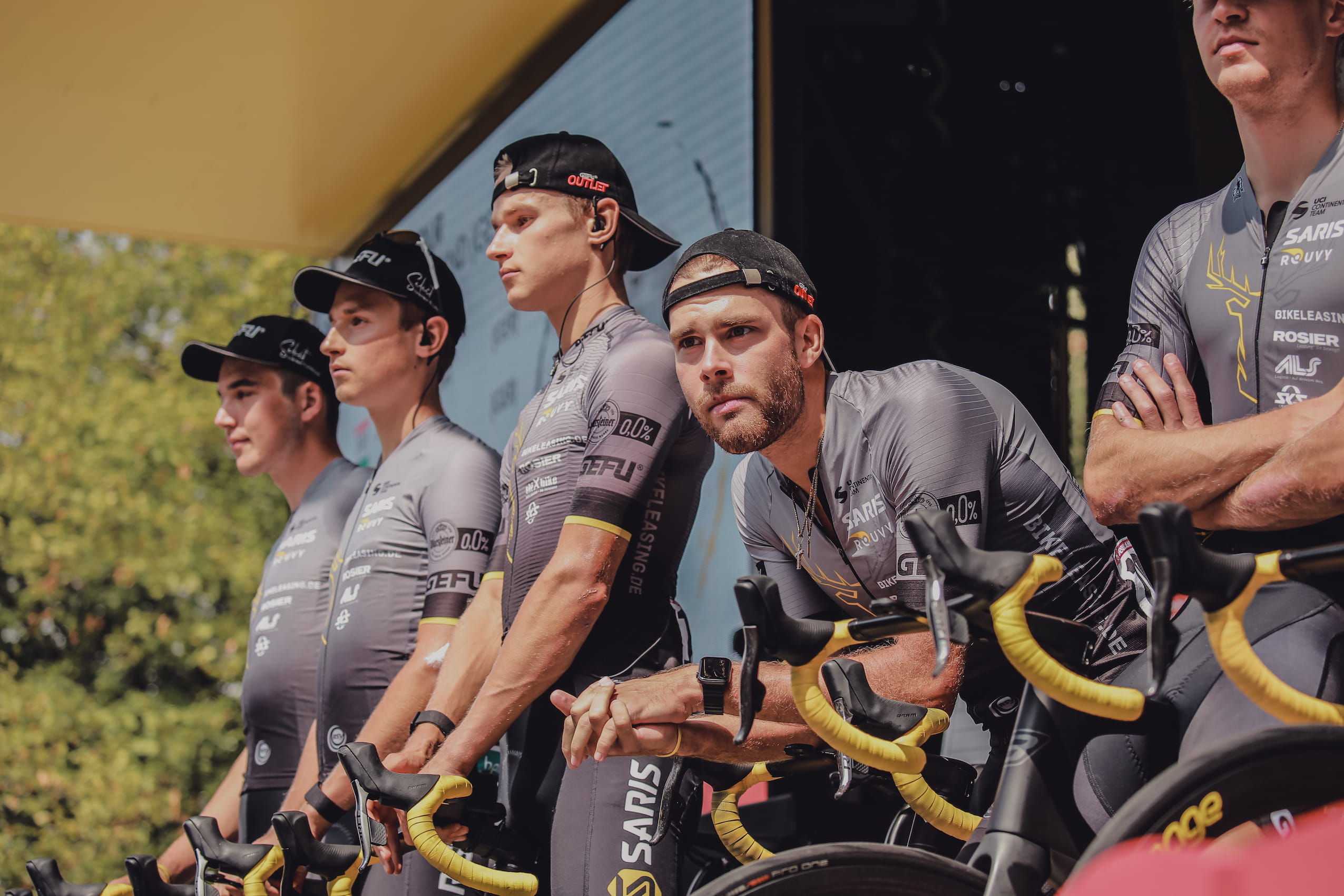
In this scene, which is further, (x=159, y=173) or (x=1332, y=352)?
(x=159, y=173)

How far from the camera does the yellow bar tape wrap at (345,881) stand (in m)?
2.98

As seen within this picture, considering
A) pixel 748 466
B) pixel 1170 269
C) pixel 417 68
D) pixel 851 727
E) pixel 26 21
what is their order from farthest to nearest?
pixel 417 68 → pixel 26 21 → pixel 748 466 → pixel 1170 269 → pixel 851 727

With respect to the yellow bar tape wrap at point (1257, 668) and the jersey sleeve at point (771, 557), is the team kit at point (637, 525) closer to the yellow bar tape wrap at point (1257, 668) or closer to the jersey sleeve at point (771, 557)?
the jersey sleeve at point (771, 557)

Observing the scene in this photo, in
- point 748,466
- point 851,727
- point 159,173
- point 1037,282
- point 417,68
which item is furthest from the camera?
point 159,173

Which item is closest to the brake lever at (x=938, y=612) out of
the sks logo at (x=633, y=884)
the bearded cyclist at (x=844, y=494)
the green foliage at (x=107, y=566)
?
the bearded cyclist at (x=844, y=494)

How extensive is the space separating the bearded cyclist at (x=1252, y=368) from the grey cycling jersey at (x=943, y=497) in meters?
0.21

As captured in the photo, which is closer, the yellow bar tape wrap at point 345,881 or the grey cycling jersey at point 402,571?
the yellow bar tape wrap at point 345,881

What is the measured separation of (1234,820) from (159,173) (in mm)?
6477

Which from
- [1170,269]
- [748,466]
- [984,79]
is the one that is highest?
[984,79]

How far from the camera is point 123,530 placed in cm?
1377

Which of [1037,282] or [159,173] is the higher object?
[159,173]

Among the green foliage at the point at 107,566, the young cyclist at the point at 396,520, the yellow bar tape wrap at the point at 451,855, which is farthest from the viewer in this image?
the green foliage at the point at 107,566

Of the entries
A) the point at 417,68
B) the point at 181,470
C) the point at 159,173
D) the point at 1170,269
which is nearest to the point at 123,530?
the point at 181,470

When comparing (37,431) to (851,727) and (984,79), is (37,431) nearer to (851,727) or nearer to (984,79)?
(984,79)
